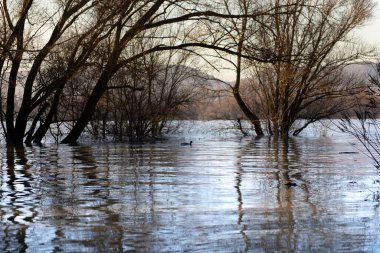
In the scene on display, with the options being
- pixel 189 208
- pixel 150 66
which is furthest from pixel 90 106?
pixel 189 208

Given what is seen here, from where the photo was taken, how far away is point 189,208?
27.9 feet

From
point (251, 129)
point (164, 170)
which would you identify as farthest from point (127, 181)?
point (251, 129)

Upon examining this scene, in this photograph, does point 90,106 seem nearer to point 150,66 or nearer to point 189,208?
point 150,66

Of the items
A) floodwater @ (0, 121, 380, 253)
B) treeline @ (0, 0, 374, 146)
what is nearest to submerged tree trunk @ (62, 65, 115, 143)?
treeline @ (0, 0, 374, 146)

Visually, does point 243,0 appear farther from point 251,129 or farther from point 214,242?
point 214,242

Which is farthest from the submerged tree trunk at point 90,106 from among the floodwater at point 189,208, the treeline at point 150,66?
the floodwater at point 189,208

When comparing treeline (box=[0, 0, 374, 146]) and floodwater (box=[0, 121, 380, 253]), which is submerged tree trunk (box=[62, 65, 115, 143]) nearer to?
treeline (box=[0, 0, 374, 146])

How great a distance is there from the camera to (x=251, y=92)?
38.8 meters

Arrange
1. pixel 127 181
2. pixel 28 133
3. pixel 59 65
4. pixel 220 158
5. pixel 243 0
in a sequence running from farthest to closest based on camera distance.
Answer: pixel 243 0
pixel 28 133
pixel 59 65
pixel 220 158
pixel 127 181

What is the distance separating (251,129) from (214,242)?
3225 centimetres

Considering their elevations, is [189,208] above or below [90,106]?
below

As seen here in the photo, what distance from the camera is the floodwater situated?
639cm

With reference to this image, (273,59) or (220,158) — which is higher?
(273,59)

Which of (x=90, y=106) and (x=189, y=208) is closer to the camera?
(x=189, y=208)
